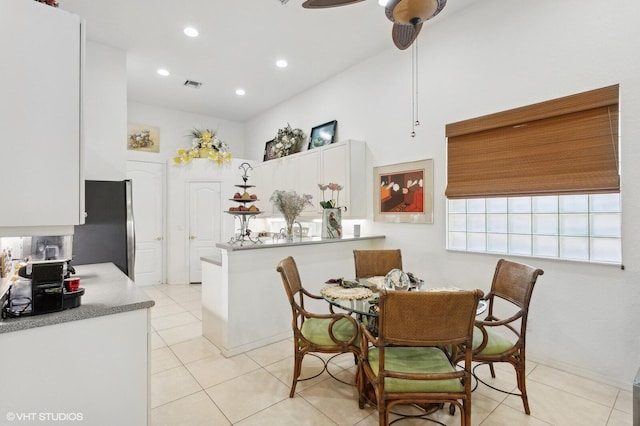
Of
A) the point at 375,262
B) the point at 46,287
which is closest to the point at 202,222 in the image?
the point at 375,262

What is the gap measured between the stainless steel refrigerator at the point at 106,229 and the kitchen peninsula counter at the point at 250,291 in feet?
2.59

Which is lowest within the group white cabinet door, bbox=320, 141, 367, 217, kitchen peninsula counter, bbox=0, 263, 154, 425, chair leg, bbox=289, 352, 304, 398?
chair leg, bbox=289, 352, 304, 398

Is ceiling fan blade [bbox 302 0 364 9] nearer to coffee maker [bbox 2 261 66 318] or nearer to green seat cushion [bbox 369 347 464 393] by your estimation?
coffee maker [bbox 2 261 66 318]

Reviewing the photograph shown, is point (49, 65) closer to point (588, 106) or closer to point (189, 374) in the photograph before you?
point (189, 374)

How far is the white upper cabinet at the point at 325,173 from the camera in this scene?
4.18 metres

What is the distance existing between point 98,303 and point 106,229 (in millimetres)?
1852

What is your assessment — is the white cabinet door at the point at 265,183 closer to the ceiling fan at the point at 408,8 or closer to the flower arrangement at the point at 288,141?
the flower arrangement at the point at 288,141

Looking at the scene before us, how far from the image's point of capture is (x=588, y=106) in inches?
98.6

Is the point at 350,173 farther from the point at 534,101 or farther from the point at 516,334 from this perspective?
the point at 516,334

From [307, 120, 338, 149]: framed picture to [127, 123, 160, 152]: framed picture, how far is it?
3.24 metres

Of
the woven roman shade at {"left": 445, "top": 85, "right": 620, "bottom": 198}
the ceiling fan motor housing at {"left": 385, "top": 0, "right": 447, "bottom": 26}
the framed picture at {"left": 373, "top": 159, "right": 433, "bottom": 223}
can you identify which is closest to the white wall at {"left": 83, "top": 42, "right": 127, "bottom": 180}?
the framed picture at {"left": 373, "top": 159, "right": 433, "bottom": 223}

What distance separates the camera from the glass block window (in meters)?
2.53

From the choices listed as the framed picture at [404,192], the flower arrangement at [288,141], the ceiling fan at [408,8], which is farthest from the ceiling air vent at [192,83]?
the ceiling fan at [408,8]

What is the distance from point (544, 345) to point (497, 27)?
10.1 feet
